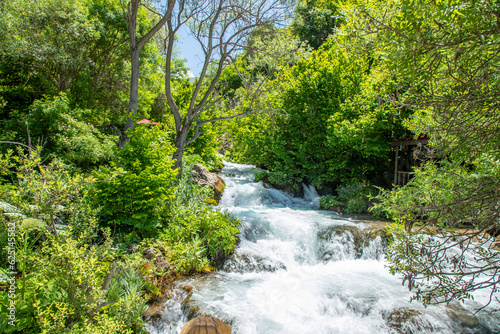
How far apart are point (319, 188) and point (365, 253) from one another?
7.17 m

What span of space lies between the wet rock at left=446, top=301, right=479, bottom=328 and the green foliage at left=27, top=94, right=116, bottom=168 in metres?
9.12

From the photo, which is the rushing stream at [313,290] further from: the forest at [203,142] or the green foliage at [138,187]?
the green foliage at [138,187]

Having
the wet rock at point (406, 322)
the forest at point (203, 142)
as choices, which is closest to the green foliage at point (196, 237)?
the forest at point (203, 142)

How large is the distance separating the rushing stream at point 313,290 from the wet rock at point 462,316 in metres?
0.02

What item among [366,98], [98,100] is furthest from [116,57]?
[366,98]

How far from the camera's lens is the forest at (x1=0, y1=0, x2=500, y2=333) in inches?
108

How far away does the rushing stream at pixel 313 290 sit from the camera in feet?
15.1

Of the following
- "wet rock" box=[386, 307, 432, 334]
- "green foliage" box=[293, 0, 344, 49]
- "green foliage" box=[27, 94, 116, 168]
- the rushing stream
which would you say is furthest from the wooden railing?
"green foliage" box=[293, 0, 344, 49]

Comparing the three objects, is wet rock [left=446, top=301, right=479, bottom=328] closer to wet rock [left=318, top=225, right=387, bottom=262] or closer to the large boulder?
wet rock [left=318, top=225, right=387, bottom=262]

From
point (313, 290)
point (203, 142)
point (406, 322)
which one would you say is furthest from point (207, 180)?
point (406, 322)

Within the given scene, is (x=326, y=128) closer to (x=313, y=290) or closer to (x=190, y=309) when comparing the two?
(x=313, y=290)

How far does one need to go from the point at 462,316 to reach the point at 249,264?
4143 millimetres

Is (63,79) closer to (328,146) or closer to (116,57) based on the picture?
(116,57)

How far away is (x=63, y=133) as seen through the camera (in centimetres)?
852
